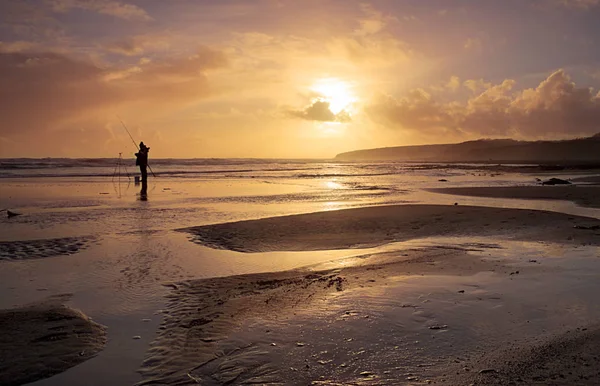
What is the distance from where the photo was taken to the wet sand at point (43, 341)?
5023 millimetres

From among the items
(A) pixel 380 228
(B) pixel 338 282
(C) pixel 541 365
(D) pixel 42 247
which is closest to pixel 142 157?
(D) pixel 42 247

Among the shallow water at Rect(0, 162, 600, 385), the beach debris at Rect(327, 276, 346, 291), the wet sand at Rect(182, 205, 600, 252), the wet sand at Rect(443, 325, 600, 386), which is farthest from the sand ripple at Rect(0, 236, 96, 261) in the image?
the wet sand at Rect(443, 325, 600, 386)

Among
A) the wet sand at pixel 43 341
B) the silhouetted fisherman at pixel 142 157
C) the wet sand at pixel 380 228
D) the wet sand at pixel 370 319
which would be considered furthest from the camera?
the silhouetted fisherman at pixel 142 157

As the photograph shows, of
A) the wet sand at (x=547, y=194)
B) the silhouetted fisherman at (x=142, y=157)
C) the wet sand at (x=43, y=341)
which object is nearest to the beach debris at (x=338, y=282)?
the wet sand at (x=43, y=341)

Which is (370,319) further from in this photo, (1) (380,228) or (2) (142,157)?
(2) (142,157)

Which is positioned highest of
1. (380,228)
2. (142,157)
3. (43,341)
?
(142,157)

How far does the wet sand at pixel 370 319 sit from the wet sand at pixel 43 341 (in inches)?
36.4

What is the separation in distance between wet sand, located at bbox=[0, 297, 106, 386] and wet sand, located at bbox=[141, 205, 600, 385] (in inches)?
36.4

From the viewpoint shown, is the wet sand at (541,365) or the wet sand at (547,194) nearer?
the wet sand at (541,365)

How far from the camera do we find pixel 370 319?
6.37 m

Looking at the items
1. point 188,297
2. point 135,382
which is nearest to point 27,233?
point 188,297

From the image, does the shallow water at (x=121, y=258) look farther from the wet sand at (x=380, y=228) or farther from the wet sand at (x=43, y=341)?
the wet sand at (x=380, y=228)

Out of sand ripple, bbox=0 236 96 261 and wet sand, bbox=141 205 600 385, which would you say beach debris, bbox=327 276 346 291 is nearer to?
wet sand, bbox=141 205 600 385

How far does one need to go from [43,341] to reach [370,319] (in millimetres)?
4436
